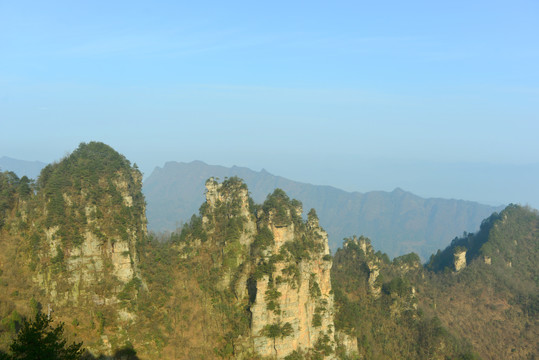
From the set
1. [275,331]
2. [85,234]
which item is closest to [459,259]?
[275,331]

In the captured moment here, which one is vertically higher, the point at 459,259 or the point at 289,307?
the point at 289,307

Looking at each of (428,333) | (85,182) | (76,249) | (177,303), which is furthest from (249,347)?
(428,333)

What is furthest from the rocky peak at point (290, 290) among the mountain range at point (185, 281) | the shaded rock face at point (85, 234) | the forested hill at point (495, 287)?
the forested hill at point (495, 287)

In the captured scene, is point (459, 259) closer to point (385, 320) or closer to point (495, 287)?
point (495, 287)

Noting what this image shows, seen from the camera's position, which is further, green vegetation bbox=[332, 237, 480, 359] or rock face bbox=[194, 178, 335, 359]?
green vegetation bbox=[332, 237, 480, 359]

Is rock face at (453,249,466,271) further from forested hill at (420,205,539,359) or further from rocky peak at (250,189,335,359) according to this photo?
rocky peak at (250,189,335,359)

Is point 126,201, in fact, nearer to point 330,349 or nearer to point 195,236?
point 195,236

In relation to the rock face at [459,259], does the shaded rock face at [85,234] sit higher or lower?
higher

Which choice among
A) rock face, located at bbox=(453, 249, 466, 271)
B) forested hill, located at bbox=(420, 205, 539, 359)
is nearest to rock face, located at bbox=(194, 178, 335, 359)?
forested hill, located at bbox=(420, 205, 539, 359)

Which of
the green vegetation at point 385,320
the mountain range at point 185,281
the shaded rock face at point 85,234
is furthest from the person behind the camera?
the green vegetation at point 385,320

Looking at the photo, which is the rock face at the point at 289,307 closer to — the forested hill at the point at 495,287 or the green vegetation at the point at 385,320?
the green vegetation at the point at 385,320

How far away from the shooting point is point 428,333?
70500mm

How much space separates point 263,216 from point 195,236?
988 cm

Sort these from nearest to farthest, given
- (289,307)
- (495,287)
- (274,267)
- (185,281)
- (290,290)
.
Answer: (289,307)
(274,267)
(290,290)
(185,281)
(495,287)
